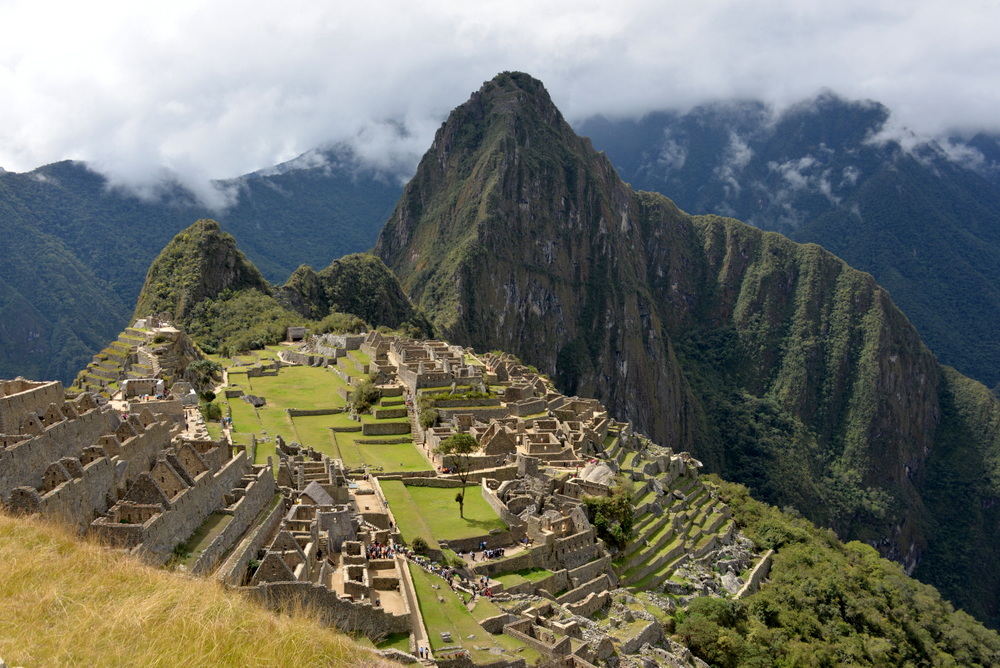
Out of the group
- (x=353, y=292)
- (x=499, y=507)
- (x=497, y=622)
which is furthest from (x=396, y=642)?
(x=353, y=292)

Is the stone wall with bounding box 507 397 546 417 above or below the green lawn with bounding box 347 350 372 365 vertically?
below

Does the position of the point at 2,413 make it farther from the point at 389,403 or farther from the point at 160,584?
the point at 389,403

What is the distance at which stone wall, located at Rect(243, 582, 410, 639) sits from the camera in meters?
17.6

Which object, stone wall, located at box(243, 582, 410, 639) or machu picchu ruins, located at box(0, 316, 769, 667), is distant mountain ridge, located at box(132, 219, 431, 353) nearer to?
machu picchu ruins, located at box(0, 316, 769, 667)

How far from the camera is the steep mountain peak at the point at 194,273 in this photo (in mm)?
87938

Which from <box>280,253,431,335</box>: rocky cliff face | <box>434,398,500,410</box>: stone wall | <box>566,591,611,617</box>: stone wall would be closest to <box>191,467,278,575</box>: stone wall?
<box>566,591,611,617</box>: stone wall

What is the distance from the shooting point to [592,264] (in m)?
189

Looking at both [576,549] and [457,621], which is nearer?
[457,621]

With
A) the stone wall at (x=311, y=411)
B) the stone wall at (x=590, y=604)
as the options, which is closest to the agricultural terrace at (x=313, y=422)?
the stone wall at (x=311, y=411)

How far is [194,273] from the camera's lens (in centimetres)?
9106

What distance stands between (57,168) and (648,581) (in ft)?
347

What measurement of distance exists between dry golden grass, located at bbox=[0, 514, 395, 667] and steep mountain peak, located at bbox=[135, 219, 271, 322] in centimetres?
7564

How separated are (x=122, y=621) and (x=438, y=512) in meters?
22.6

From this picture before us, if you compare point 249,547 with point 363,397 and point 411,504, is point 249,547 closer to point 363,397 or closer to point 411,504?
point 411,504
